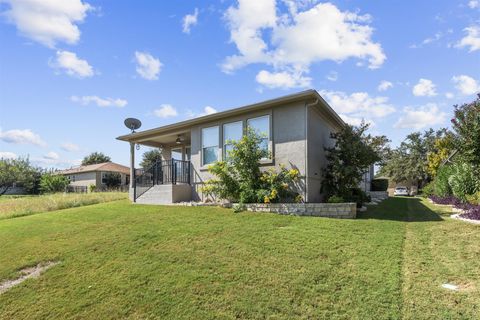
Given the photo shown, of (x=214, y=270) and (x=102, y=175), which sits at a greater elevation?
(x=102, y=175)

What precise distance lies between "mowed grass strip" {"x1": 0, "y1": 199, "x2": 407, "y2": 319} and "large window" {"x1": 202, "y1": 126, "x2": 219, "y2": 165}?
4.49m

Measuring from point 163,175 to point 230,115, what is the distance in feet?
15.5

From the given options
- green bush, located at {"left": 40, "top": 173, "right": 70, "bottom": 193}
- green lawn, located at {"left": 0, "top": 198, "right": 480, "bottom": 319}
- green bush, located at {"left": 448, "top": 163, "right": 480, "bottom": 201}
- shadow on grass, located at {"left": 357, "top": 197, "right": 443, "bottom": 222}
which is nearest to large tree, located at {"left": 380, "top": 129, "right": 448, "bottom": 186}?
green bush, located at {"left": 448, "top": 163, "right": 480, "bottom": 201}

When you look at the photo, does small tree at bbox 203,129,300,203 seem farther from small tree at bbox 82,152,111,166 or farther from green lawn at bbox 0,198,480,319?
small tree at bbox 82,152,111,166

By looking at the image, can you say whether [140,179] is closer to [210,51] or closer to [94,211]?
[94,211]

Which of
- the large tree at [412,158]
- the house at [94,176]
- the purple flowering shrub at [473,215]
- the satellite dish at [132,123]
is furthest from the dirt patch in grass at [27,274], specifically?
the large tree at [412,158]

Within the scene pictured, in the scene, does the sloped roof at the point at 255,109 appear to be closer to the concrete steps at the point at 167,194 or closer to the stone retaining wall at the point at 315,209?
the concrete steps at the point at 167,194

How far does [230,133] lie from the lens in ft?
38.7

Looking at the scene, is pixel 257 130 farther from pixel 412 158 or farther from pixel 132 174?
pixel 412 158

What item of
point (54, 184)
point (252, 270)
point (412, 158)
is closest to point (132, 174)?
point (252, 270)

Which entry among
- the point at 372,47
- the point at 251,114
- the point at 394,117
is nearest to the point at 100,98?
the point at 251,114

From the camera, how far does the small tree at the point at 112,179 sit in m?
40.2

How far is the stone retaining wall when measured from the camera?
8.62 meters

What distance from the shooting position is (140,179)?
48.2 ft
